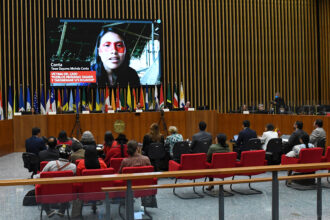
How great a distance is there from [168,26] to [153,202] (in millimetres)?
14174

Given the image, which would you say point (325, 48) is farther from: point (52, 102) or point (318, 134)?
point (52, 102)

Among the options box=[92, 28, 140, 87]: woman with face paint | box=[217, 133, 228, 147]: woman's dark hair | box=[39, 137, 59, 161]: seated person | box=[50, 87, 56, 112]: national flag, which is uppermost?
box=[92, 28, 140, 87]: woman with face paint

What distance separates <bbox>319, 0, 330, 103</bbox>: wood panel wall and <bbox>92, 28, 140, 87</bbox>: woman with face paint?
8.65 meters

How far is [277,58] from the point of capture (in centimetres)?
1739

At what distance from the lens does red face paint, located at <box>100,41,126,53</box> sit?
1509 cm

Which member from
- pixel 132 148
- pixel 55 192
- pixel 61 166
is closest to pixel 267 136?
pixel 132 148

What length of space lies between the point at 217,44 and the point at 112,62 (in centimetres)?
469

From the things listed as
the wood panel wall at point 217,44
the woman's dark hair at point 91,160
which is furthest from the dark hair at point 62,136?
the wood panel wall at point 217,44

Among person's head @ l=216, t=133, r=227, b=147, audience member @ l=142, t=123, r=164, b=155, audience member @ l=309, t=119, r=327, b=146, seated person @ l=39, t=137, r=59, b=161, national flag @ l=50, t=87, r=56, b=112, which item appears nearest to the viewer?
seated person @ l=39, t=137, r=59, b=161

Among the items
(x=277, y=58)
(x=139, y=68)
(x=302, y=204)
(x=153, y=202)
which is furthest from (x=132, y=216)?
(x=277, y=58)

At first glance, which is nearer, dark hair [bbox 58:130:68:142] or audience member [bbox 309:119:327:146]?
dark hair [bbox 58:130:68:142]

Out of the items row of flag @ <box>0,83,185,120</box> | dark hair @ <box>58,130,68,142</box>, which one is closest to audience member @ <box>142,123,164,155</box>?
dark hair @ <box>58,130,68,142</box>

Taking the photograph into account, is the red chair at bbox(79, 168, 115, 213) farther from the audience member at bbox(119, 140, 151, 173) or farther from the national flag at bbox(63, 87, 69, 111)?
the national flag at bbox(63, 87, 69, 111)

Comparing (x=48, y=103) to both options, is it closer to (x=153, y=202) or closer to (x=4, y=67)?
(x=4, y=67)
